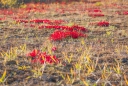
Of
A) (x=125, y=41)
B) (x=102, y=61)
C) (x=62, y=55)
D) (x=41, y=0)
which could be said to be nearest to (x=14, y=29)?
(x=125, y=41)

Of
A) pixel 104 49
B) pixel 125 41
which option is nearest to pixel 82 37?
pixel 125 41

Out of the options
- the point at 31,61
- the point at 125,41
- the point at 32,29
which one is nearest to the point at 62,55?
the point at 31,61

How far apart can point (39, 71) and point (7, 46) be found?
3.74 meters

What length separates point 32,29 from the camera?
44.1ft

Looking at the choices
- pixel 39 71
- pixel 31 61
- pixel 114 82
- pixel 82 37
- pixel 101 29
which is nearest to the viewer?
pixel 114 82

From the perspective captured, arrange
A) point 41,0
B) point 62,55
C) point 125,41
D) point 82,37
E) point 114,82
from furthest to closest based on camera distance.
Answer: point 41,0 → point 82,37 → point 125,41 → point 62,55 → point 114,82

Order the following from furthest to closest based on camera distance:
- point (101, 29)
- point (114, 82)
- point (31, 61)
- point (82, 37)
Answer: point (101, 29)
point (82, 37)
point (31, 61)
point (114, 82)

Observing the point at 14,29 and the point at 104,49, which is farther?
the point at 14,29

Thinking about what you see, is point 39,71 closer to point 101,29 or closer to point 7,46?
point 7,46

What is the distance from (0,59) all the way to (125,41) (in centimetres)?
459

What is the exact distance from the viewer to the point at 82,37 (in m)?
11.1

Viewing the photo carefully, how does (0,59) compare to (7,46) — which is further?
(7,46)

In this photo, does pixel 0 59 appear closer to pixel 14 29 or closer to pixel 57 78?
pixel 57 78

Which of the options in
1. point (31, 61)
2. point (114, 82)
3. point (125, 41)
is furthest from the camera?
point (125, 41)
